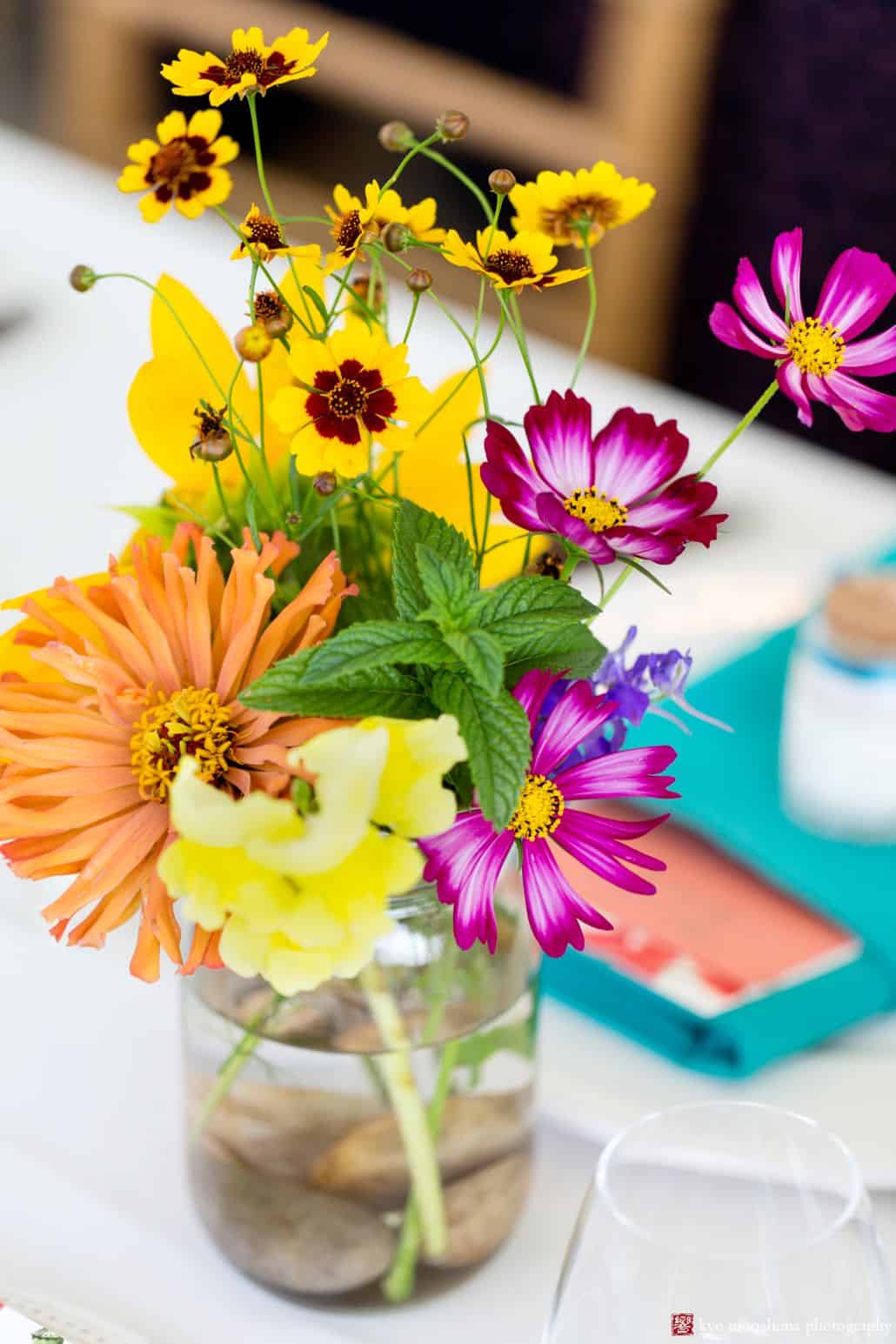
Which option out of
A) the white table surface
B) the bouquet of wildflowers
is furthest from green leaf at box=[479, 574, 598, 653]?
the white table surface

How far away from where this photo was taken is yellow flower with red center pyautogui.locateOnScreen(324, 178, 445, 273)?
0.36 metres

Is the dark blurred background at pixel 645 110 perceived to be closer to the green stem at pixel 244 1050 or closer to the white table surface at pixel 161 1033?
the white table surface at pixel 161 1033

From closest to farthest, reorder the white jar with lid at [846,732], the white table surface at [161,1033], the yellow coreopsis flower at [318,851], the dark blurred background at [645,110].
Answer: the yellow coreopsis flower at [318,851] → the white table surface at [161,1033] → the white jar with lid at [846,732] → the dark blurred background at [645,110]

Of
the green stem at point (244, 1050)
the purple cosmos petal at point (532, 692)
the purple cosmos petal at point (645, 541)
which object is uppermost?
the purple cosmos petal at point (645, 541)

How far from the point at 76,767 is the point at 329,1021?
0.15m

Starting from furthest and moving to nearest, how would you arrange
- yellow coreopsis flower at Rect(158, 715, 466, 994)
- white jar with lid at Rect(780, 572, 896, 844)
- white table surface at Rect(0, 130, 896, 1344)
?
white jar with lid at Rect(780, 572, 896, 844)
white table surface at Rect(0, 130, 896, 1344)
yellow coreopsis flower at Rect(158, 715, 466, 994)

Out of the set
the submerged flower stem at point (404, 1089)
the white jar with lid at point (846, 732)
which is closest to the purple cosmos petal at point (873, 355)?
the submerged flower stem at point (404, 1089)

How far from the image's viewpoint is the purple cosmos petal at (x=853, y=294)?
0.37 m

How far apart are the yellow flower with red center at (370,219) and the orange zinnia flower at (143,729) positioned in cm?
6

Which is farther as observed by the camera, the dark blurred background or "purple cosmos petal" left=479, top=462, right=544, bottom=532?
the dark blurred background

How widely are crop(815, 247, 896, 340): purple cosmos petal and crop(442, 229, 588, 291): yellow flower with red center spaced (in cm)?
5

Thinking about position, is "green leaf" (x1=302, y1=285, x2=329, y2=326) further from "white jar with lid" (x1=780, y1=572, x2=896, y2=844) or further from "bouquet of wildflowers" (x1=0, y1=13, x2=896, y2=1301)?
"white jar with lid" (x1=780, y1=572, x2=896, y2=844)

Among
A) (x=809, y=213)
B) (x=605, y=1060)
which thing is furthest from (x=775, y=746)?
(x=809, y=213)

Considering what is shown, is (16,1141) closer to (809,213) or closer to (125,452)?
(125,452)
